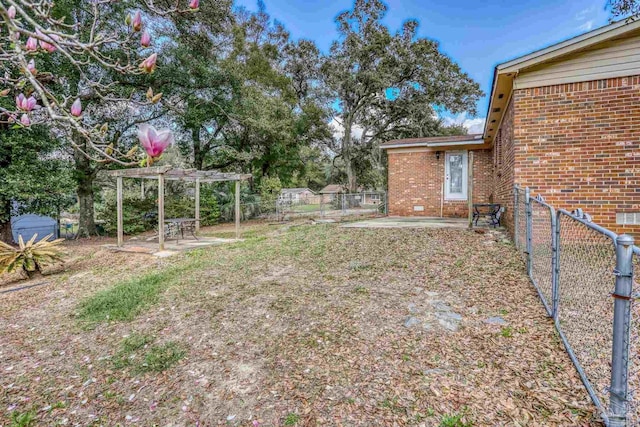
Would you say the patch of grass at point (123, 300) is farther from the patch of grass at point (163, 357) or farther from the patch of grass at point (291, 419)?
the patch of grass at point (291, 419)

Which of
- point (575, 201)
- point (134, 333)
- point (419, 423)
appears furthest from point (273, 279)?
point (575, 201)

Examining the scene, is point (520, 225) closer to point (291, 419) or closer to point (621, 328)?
point (621, 328)

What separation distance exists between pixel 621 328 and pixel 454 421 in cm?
112

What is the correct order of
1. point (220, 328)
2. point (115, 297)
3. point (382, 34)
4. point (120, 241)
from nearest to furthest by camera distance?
1. point (220, 328)
2. point (115, 297)
3. point (120, 241)
4. point (382, 34)

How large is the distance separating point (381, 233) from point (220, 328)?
16.8 ft

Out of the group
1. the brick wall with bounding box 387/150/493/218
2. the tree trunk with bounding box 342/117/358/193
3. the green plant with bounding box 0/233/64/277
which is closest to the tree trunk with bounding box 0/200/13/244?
the green plant with bounding box 0/233/64/277

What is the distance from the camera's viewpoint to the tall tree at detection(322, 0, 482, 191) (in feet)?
67.2

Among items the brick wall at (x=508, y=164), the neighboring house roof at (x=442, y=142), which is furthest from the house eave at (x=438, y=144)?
the brick wall at (x=508, y=164)

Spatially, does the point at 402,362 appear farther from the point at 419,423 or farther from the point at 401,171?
the point at 401,171

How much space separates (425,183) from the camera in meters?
12.4

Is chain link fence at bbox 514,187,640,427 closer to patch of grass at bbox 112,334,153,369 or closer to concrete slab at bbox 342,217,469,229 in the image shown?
patch of grass at bbox 112,334,153,369

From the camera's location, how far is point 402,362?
2.80 m

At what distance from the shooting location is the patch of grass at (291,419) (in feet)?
7.35

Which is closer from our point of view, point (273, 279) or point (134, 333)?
point (134, 333)
